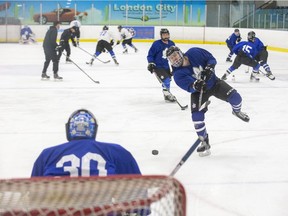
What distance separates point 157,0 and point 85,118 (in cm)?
2133

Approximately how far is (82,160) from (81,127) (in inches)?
7.6

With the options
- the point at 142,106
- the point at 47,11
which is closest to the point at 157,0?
the point at 47,11

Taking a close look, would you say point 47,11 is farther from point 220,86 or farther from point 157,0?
point 220,86

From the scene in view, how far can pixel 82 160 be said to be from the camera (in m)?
2.50

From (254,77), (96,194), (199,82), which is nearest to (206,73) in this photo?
(199,82)

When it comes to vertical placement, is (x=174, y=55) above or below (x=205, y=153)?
above

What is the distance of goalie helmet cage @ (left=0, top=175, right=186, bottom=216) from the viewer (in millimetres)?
1922

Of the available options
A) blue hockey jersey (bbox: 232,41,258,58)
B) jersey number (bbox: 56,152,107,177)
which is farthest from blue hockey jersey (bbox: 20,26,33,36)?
jersey number (bbox: 56,152,107,177)

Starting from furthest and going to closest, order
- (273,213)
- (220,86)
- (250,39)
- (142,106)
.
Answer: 1. (250,39)
2. (142,106)
3. (220,86)
4. (273,213)

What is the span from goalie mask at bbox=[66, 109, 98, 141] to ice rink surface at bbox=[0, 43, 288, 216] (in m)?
1.22

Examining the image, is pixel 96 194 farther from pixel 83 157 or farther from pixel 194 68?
pixel 194 68

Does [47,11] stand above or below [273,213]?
above

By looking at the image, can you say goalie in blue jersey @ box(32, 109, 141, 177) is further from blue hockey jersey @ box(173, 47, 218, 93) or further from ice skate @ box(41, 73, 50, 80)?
ice skate @ box(41, 73, 50, 80)

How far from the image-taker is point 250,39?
10.3 meters
